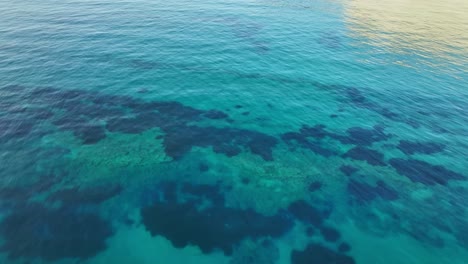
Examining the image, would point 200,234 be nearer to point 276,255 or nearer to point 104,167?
point 276,255

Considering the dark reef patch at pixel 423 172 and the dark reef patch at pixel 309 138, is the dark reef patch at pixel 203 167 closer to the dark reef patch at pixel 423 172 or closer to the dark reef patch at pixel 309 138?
the dark reef patch at pixel 309 138

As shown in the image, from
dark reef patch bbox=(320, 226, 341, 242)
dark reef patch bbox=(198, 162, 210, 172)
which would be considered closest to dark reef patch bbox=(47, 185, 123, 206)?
dark reef patch bbox=(198, 162, 210, 172)

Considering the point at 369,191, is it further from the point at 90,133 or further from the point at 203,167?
the point at 90,133

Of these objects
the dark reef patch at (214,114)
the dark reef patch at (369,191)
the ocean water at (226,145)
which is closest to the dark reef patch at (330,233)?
the ocean water at (226,145)

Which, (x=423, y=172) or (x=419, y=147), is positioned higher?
(x=419, y=147)

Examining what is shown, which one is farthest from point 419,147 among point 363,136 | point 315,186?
point 315,186

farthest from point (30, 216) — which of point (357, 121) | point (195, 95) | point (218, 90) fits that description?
point (357, 121)

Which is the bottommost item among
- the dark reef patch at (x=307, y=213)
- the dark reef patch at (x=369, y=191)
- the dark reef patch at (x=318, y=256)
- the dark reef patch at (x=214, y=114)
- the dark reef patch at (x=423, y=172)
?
the dark reef patch at (x=318, y=256)
